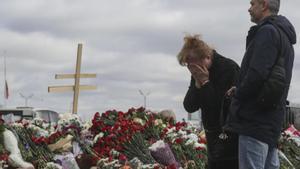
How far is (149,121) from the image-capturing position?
799cm

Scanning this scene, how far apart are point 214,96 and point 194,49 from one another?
1.32ft

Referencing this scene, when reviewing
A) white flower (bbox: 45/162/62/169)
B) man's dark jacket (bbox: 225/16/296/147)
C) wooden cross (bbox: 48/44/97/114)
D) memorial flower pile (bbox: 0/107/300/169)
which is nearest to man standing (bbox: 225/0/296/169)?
man's dark jacket (bbox: 225/16/296/147)

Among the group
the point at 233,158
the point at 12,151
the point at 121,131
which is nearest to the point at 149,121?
the point at 121,131

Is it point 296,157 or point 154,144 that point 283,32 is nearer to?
point 154,144

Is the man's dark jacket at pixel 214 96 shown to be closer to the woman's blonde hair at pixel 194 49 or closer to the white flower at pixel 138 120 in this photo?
the woman's blonde hair at pixel 194 49

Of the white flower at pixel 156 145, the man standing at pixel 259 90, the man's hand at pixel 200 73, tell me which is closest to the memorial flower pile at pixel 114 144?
the white flower at pixel 156 145

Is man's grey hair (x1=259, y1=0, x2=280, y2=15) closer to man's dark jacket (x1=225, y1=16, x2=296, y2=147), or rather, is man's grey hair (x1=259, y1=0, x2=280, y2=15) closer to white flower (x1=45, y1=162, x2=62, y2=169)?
man's dark jacket (x1=225, y1=16, x2=296, y2=147)

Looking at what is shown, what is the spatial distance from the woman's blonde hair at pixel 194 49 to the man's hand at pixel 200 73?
79 millimetres

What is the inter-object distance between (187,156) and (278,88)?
3175mm

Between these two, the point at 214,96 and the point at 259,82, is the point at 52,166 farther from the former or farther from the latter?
the point at 259,82

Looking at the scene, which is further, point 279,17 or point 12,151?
point 12,151

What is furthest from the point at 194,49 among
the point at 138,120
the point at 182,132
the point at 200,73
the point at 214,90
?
the point at 138,120

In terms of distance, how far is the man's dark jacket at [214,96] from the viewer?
16.4ft

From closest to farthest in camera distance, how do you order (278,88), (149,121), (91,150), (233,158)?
(278,88), (233,158), (91,150), (149,121)
